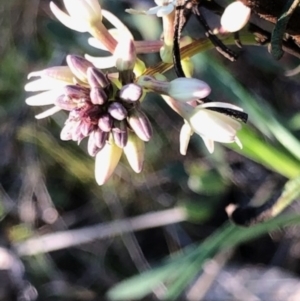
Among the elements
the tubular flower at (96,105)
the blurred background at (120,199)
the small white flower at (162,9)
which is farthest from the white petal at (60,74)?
the blurred background at (120,199)

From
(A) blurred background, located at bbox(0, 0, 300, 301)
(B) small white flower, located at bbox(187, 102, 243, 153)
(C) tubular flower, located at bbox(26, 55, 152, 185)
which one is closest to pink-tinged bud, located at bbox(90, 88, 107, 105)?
(C) tubular flower, located at bbox(26, 55, 152, 185)

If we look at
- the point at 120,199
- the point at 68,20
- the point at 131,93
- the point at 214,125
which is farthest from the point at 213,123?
the point at 120,199

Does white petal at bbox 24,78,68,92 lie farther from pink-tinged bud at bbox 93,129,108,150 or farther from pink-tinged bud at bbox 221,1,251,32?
pink-tinged bud at bbox 221,1,251,32

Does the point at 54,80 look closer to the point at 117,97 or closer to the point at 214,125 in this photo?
the point at 117,97

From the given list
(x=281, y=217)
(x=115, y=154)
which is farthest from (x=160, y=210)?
(x=115, y=154)

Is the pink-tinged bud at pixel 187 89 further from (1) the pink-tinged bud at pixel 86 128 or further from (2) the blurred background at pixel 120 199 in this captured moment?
(2) the blurred background at pixel 120 199

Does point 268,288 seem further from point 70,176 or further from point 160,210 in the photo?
point 70,176

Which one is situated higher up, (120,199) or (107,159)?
(107,159)
